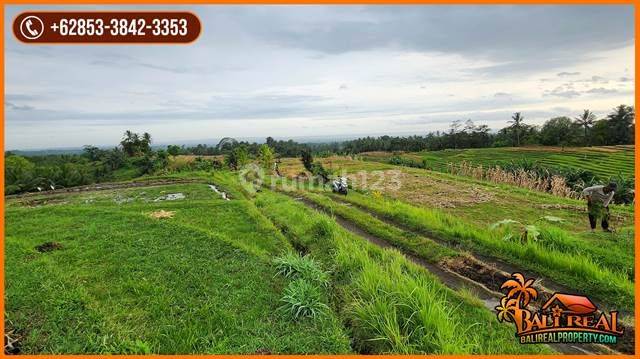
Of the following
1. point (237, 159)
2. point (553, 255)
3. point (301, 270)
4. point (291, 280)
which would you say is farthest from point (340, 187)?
point (237, 159)

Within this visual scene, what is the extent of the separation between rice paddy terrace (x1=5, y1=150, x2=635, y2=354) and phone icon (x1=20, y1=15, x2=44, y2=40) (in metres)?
3.76

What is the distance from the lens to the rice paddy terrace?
420 cm

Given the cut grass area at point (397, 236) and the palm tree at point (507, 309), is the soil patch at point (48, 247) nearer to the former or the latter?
the cut grass area at point (397, 236)

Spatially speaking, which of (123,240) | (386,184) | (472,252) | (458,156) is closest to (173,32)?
(123,240)

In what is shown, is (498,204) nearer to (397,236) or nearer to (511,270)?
(397,236)

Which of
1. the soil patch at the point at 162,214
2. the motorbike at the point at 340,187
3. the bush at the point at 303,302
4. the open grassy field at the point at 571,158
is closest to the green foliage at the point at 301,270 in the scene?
the bush at the point at 303,302

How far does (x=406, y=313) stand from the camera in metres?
4.50

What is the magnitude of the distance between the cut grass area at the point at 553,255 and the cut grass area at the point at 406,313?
5.86 feet

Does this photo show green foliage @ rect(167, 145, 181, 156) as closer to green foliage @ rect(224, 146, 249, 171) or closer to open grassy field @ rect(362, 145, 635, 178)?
green foliage @ rect(224, 146, 249, 171)

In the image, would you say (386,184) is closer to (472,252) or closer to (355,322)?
(472,252)

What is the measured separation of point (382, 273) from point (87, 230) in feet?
25.7

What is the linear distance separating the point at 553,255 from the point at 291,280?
14.6 ft

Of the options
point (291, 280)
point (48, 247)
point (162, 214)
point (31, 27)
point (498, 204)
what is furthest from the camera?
point (498, 204)

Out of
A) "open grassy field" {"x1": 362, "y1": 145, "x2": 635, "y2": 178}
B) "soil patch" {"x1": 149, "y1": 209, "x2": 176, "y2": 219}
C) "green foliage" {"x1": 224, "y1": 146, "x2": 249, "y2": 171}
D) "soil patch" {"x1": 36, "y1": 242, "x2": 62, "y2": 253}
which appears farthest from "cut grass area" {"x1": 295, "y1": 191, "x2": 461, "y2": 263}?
"open grassy field" {"x1": 362, "y1": 145, "x2": 635, "y2": 178}
